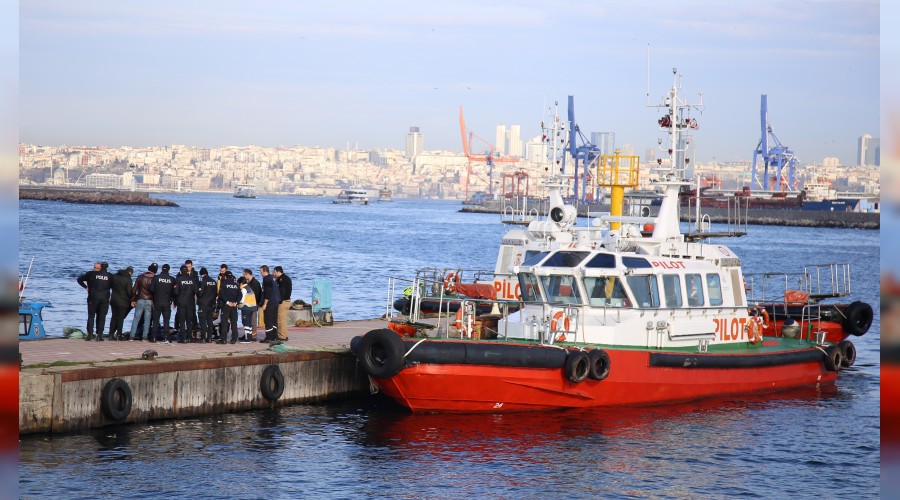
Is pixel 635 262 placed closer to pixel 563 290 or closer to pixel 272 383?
pixel 563 290

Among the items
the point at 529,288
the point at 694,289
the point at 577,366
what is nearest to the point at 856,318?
the point at 694,289

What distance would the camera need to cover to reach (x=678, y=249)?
22.6 metres

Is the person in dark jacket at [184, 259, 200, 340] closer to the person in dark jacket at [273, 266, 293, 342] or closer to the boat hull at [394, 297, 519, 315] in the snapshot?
the person in dark jacket at [273, 266, 293, 342]

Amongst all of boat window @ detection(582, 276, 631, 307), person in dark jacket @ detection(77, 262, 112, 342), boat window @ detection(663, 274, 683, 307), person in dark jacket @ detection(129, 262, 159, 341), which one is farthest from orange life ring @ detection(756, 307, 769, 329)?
person in dark jacket @ detection(77, 262, 112, 342)

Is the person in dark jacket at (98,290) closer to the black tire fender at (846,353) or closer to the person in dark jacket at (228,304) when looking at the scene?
the person in dark jacket at (228,304)

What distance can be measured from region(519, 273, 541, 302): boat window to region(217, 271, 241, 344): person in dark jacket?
5365 mm

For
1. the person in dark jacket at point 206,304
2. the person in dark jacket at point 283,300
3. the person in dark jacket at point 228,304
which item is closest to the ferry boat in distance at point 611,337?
the person in dark jacket at point 283,300

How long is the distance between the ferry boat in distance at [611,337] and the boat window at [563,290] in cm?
2

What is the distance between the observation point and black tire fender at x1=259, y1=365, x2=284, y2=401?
1939 centimetres

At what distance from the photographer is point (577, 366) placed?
19344mm

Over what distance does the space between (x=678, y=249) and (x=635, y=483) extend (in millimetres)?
7479

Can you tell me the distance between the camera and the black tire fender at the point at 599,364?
64.0 feet

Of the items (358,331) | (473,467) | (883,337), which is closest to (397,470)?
(473,467)

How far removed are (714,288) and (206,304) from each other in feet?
33.3
